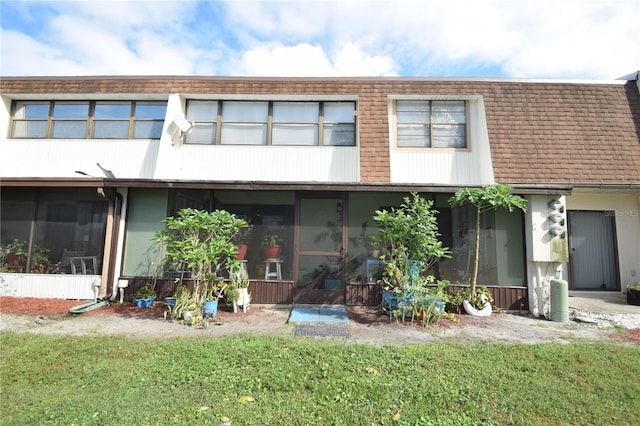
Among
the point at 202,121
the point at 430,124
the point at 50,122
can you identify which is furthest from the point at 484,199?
the point at 50,122

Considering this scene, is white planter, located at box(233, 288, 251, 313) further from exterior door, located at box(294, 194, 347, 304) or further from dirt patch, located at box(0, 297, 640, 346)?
exterior door, located at box(294, 194, 347, 304)

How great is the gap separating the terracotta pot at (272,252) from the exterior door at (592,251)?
8.13 metres

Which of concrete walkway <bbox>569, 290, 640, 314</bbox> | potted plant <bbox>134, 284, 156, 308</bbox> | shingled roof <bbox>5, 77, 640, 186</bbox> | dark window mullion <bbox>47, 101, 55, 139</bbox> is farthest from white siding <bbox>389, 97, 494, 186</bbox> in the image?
dark window mullion <bbox>47, 101, 55, 139</bbox>

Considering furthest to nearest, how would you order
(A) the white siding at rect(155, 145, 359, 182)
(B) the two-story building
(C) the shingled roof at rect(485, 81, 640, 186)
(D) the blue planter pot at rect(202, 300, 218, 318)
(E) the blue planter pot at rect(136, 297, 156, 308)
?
(A) the white siding at rect(155, 145, 359, 182) → (C) the shingled roof at rect(485, 81, 640, 186) → (B) the two-story building → (E) the blue planter pot at rect(136, 297, 156, 308) → (D) the blue planter pot at rect(202, 300, 218, 318)

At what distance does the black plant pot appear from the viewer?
23.9ft

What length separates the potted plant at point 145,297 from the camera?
21.7ft

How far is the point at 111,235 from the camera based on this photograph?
7016 millimetres

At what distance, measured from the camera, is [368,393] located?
312 cm

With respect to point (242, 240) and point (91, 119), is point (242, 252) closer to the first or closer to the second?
point (242, 240)

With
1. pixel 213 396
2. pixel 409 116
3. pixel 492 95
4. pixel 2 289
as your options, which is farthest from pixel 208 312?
pixel 492 95

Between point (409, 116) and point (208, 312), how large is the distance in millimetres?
7578

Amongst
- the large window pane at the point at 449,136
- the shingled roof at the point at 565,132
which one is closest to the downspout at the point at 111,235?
the large window pane at the point at 449,136

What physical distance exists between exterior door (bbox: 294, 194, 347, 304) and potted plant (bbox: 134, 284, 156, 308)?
10.0 ft

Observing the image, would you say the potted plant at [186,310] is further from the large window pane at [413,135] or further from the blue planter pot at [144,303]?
the large window pane at [413,135]
